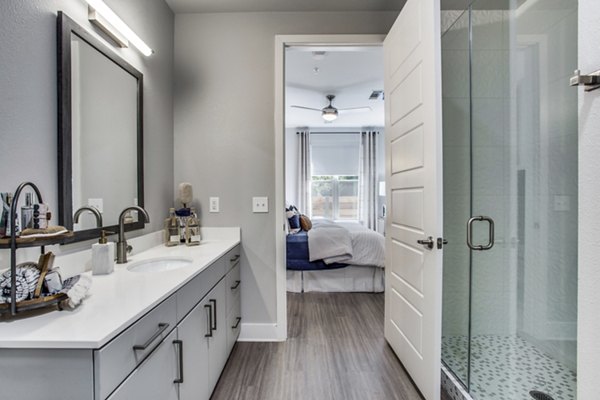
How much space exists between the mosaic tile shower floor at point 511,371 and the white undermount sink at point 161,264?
1720 millimetres

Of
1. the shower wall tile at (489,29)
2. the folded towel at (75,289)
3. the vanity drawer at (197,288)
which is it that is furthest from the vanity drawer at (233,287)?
the shower wall tile at (489,29)

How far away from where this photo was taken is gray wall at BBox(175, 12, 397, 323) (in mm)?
2357

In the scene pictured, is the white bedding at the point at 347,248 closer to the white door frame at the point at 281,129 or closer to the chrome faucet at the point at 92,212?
the white door frame at the point at 281,129

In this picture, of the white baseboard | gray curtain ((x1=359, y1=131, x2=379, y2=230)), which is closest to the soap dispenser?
the white baseboard

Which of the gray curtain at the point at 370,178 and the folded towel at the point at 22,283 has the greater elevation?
the gray curtain at the point at 370,178

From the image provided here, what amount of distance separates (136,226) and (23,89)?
92 centimetres

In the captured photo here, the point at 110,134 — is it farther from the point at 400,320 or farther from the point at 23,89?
the point at 400,320

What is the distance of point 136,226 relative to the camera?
1811 millimetres

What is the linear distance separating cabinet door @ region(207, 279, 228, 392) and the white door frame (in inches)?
22.3

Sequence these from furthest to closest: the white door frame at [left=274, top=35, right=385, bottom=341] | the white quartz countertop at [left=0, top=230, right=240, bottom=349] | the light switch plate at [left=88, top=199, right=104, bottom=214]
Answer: the white door frame at [left=274, top=35, right=385, bottom=341] → the light switch plate at [left=88, top=199, right=104, bottom=214] → the white quartz countertop at [left=0, top=230, right=240, bottom=349]

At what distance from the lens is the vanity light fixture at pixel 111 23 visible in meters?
1.42

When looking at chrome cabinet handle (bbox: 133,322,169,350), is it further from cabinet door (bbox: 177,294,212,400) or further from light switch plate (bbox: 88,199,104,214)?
light switch plate (bbox: 88,199,104,214)

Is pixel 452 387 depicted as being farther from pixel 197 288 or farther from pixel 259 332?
pixel 197 288

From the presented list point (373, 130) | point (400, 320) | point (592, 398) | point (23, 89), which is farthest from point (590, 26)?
point (373, 130)
